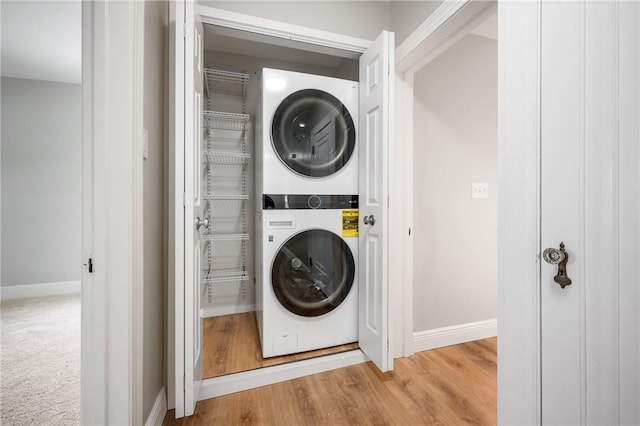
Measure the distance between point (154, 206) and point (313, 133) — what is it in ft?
3.36

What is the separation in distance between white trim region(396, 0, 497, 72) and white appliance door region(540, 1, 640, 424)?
596mm

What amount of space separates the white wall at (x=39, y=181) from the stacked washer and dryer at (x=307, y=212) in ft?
9.38

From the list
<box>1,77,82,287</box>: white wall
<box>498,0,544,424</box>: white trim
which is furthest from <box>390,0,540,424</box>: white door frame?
<box>1,77,82,287</box>: white wall

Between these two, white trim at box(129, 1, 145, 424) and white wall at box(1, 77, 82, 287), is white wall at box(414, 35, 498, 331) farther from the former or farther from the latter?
white wall at box(1, 77, 82, 287)

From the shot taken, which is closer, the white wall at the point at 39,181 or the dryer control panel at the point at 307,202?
the dryer control panel at the point at 307,202

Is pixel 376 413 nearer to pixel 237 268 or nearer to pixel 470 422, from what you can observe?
pixel 470 422

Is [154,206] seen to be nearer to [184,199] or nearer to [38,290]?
[184,199]

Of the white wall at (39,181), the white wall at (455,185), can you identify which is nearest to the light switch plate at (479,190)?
the white wall at (455,185)

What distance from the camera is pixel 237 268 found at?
8.64 ft

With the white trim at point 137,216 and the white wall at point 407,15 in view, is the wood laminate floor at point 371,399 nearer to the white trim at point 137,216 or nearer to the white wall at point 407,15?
the white trim at point 137,216

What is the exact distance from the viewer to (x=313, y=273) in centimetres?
185

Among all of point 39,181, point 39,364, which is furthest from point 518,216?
point 39,181

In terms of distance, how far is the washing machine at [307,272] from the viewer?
177 centimetres

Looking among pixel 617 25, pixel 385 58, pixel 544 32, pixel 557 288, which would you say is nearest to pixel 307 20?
pixel 385 58
